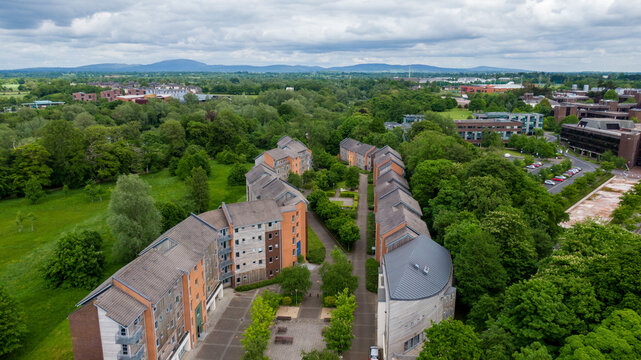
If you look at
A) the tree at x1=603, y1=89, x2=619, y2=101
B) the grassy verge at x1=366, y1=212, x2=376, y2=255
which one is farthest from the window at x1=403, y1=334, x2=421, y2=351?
the tree at x1=603, y1=89, x2=619, y2=101

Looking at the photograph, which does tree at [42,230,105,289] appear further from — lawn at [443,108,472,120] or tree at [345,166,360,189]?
lawn at [443,108,472,120]

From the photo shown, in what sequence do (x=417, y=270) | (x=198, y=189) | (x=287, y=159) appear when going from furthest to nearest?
1. (x=287, y=159)
2. (x=198, y=189)
3. (x=417, y=270)

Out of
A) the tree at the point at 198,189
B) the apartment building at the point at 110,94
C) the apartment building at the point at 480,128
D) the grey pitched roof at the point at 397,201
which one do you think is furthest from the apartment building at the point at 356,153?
the apartment building at the point at 110,94

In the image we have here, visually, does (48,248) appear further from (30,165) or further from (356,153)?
(356,153)

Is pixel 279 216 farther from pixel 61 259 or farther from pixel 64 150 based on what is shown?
pixel 64 150

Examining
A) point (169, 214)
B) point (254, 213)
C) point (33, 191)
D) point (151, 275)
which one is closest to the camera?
point (151, 275)

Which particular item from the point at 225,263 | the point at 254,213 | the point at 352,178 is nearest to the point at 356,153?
the point at 352,178

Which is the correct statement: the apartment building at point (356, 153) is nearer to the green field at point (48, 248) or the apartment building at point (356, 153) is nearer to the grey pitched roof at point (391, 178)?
the grey pitched roof at point (391, 178)

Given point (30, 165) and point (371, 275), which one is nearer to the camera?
point (371, 275)

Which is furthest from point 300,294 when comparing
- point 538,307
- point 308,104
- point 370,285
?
point 308,104
